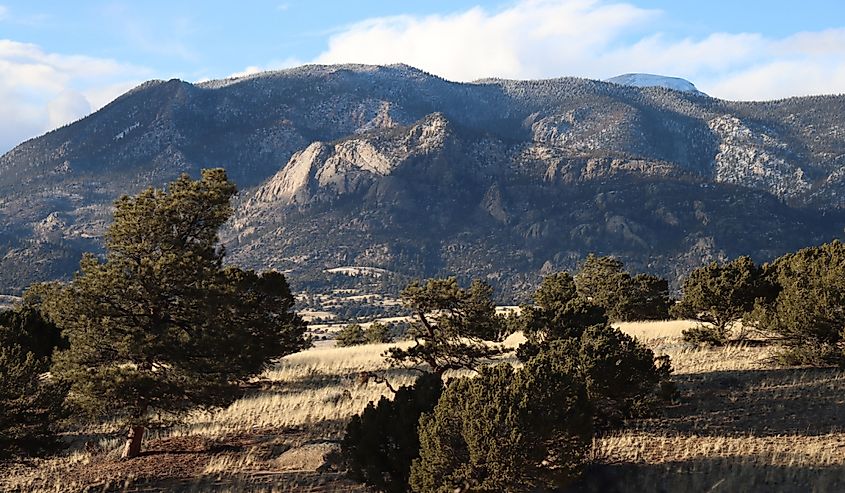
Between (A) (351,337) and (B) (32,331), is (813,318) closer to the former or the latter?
(B) (32,331)

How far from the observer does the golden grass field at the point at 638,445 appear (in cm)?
1430

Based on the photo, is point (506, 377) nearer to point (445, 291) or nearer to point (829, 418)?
point (829, 418)

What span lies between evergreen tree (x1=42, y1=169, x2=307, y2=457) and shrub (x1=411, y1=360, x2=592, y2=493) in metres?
7.37

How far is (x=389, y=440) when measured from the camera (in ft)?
47.5

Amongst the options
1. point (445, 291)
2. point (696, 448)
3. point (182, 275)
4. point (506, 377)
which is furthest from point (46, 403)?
point (696, 448)

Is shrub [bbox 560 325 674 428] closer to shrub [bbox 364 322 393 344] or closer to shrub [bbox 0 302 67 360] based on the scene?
shrub [bbox 0 302 67 360]

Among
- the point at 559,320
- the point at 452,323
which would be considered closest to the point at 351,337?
the point at 452,323

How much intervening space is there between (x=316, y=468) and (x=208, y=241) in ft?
21.4

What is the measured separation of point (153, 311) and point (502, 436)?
10394 mm

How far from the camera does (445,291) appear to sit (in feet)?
84.6

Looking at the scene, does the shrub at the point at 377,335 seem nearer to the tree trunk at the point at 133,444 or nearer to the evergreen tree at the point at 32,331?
the evergreen tree at the point at 32,331

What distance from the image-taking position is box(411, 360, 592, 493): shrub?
1263 centimetres

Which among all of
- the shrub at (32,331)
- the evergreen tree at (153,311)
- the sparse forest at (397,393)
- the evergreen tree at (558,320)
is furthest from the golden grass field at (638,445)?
the shrub at (32,331)

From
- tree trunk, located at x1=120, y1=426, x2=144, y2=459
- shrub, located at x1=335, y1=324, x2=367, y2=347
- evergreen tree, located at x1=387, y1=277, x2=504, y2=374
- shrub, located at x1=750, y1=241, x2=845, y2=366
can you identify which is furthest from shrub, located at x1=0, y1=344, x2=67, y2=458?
shrub, located at x1=335, y1=324, x2=367, y2=347
